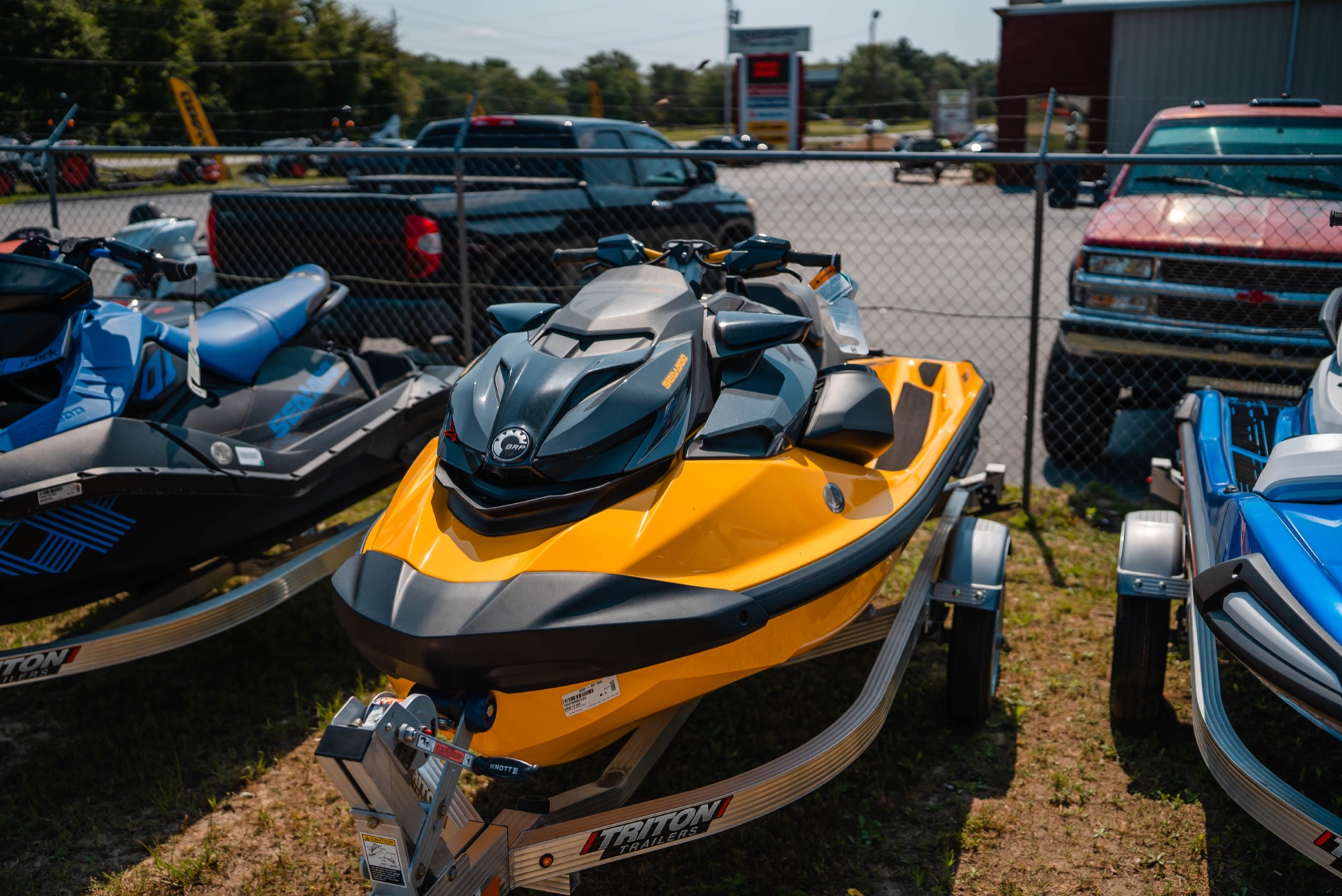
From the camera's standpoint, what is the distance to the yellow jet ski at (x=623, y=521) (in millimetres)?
2156

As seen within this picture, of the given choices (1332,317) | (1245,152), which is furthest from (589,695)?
(1245,152)

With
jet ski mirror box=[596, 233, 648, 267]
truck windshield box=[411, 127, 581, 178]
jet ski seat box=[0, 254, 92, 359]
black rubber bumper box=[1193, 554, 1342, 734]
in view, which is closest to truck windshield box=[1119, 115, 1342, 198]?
jet ski mirror box=[596, 233, 648, 267]

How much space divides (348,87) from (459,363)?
19.8 meters

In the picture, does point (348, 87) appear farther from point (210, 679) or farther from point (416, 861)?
point (416, 861)

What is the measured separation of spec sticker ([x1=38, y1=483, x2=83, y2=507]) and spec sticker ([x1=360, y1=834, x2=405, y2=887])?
1.51 meters

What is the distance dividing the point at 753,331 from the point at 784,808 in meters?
1.40

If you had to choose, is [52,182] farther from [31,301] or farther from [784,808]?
[784,808]

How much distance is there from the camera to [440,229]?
19.9 feet

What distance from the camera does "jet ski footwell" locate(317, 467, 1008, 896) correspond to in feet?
6.23

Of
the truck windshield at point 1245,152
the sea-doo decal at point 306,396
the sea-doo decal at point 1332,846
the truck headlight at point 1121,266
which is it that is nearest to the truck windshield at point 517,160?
the sea-doo decal at point 306,396

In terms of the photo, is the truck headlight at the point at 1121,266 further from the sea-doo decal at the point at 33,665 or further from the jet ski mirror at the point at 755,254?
the sea-doo decal at the point at 33,665

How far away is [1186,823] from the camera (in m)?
2.86

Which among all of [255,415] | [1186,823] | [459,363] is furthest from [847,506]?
[459,363]

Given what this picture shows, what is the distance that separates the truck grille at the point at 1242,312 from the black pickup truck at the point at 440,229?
8.42ft
